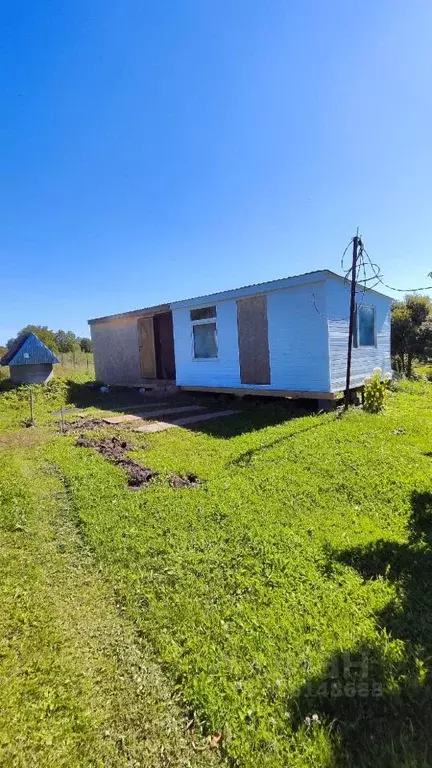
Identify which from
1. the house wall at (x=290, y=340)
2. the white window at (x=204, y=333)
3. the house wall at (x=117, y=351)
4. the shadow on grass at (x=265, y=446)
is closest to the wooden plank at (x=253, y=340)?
the house wall at (x=290, y=340)

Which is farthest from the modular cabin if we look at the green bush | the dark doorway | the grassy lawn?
the grassy lawn

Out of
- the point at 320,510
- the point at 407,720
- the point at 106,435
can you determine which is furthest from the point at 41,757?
the point at 106,435

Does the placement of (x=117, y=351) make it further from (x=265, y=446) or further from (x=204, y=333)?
(x=265, y=446)

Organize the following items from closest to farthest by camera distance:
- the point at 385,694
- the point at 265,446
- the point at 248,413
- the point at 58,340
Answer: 1. the point at 385,694
2. the point at 265,446
3. the point at 248,413
4. the point at 58,340

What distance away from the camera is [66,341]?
40.0 metres

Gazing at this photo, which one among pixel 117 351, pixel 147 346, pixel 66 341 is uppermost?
pixel 66 341

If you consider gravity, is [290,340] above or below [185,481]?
above

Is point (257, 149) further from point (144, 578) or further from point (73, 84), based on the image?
point (144, 578)

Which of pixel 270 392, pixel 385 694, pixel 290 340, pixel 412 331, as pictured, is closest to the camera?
pixel 385 694

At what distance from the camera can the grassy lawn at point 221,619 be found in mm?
1537

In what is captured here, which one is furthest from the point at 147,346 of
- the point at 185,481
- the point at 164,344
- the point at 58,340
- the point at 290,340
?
the point at 58,340

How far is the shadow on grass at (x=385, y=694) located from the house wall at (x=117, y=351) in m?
11.3

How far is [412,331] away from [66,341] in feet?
117

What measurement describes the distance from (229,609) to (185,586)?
37 centimetres
